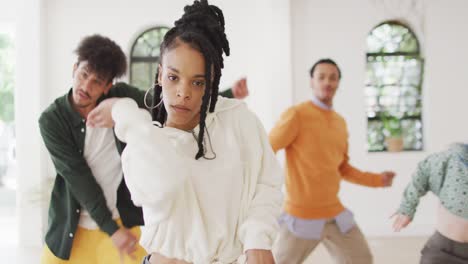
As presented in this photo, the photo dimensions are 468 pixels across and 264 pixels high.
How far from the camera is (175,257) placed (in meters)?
1.14

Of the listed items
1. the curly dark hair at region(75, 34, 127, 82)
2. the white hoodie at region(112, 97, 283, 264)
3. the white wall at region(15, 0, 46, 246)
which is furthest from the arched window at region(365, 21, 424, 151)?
the white hoodie at region(112, 97, 283, 264)

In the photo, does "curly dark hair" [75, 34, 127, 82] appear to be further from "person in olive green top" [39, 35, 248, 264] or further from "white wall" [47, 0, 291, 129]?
"white wall" [47, 0, 291, 129]

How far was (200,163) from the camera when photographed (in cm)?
115

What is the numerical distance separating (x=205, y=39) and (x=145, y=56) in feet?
17.8

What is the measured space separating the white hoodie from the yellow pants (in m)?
0.88

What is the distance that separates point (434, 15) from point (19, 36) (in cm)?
519

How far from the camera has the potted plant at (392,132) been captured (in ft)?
19.7

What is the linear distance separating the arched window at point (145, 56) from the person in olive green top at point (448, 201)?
4545mm

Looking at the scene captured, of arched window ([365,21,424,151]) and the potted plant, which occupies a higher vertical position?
arched window ([365,21,424,151])

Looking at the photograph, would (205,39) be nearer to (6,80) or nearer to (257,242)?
(257,242)

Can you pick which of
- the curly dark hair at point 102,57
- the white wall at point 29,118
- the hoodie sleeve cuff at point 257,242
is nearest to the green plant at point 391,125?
the white wall at point 29,118

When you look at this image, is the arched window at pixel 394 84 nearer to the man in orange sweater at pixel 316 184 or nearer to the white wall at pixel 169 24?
the white wall at pixel 169 24

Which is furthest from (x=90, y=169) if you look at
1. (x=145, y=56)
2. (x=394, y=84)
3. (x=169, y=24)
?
(x=394, y=84)

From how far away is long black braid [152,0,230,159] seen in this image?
115cm
